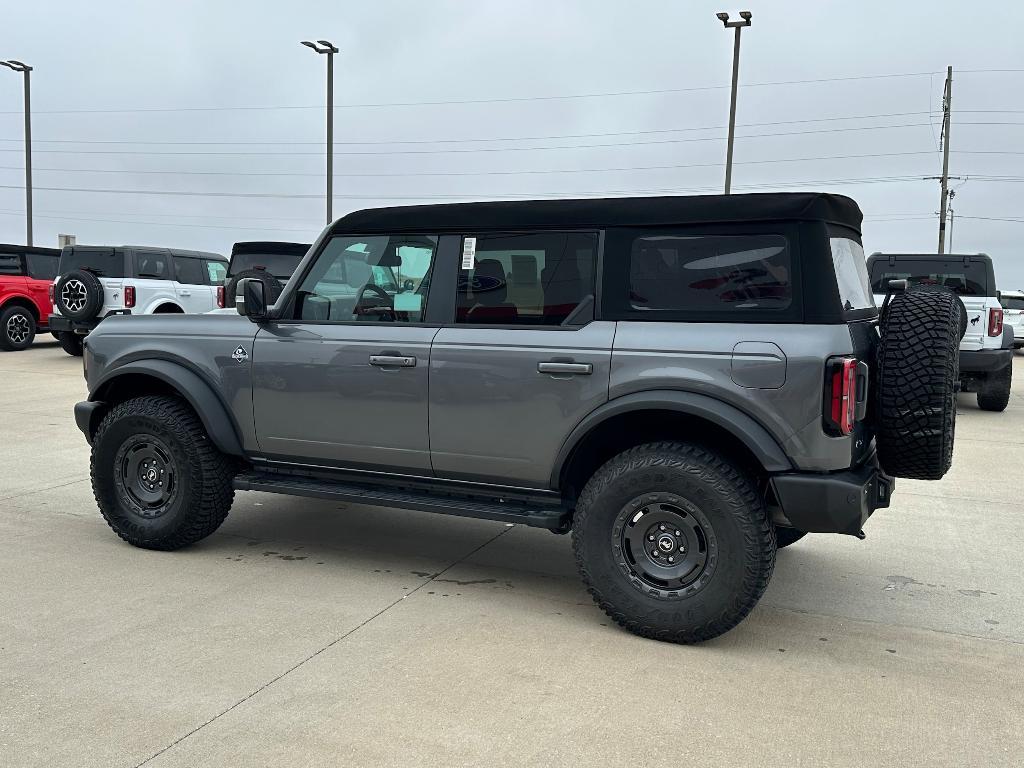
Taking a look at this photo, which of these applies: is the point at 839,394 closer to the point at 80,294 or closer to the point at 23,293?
the point at 80,294

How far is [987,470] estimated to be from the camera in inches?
314

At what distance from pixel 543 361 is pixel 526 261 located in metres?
0.52

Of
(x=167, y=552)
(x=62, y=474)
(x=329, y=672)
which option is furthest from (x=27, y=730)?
(x=62, y=474)

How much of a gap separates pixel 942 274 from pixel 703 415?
933 centimetres

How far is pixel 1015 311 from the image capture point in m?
22.6

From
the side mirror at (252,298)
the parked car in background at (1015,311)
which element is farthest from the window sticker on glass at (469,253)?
the parked car in background at (1015,311)

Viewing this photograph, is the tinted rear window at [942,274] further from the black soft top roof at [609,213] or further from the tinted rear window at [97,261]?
the tinted rear window at [97,261]

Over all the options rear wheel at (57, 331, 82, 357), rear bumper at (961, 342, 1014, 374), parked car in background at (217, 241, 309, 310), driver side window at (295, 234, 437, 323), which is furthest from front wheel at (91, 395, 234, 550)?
rear wheel at (57, 331, 82, 357)

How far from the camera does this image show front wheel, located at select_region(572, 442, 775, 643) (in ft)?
12.6

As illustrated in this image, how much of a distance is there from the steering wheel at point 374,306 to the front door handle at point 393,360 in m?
0.25

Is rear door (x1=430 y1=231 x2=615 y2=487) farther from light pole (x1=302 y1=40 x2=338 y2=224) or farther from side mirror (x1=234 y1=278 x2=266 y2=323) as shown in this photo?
light pole (x1=302 y1=40 x2=338 y2=224)

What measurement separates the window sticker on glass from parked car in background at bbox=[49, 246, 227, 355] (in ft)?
35.9

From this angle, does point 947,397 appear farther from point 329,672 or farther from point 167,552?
point 167,552

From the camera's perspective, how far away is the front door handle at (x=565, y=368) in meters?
4.12
